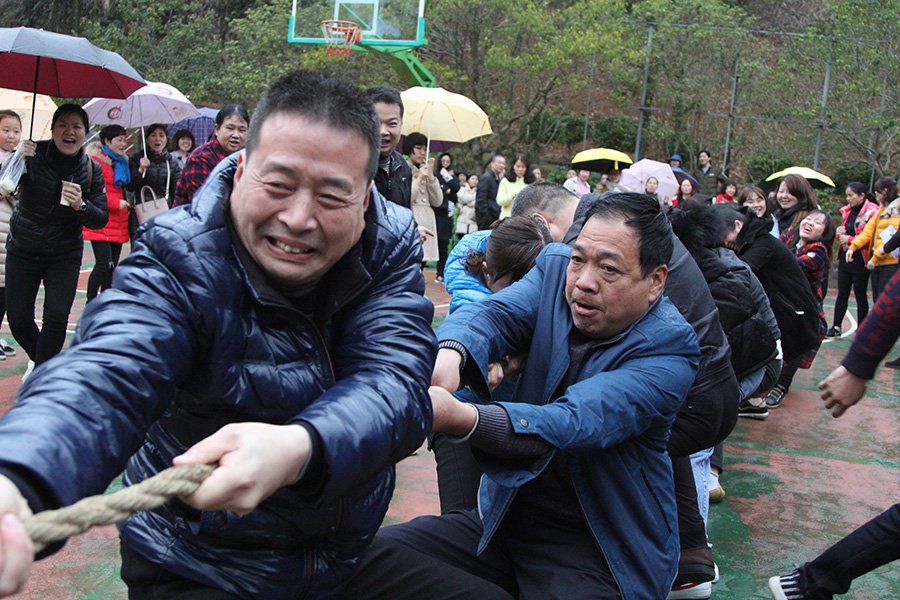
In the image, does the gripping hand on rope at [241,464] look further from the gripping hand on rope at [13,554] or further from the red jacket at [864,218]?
the red jacket at [864,218]

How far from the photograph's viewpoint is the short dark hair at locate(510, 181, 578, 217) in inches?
166

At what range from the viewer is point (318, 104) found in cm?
149

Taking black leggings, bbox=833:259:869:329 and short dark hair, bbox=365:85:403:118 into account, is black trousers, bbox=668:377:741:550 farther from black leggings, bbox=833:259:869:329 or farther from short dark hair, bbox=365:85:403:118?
black leggings, bbox=833:259:869:329

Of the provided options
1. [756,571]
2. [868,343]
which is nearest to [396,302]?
[868,343]

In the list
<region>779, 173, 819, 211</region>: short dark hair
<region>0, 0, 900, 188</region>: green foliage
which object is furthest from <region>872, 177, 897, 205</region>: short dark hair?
<region>0, 0, 900, 188</region>: green foliage

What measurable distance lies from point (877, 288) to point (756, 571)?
24.1 feet

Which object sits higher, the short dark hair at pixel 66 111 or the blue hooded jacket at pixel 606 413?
the short dark hair at pixel 66 111

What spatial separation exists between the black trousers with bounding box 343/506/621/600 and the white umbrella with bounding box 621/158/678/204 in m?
11.7

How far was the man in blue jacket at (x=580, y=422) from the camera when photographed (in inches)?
83.9

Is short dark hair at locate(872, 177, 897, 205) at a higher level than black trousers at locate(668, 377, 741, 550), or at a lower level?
higher

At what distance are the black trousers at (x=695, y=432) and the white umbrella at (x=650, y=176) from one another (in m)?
10.6

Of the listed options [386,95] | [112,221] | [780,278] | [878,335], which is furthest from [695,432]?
[112,221]

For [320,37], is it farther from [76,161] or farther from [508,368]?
[508,368]

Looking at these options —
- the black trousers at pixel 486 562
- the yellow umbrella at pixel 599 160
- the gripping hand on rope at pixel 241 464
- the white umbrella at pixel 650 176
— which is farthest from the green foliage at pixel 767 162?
the gripping hand on rope at pixel 241 464
